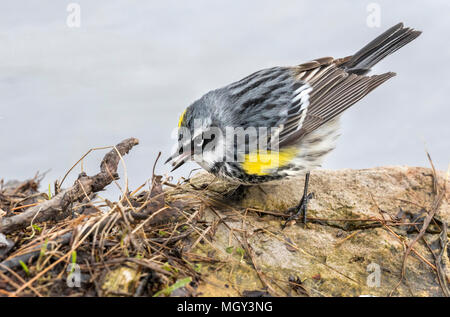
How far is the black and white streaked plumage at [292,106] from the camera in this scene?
4.80 meters

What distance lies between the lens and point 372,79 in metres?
5.75

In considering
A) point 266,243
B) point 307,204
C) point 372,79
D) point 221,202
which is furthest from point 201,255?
point 372,79

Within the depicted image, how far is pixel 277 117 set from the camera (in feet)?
16.8

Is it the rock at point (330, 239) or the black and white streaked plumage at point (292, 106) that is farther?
the black and white streaked plumage at point (292, 106)

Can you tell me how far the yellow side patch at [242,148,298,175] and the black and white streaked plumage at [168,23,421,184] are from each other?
11mm

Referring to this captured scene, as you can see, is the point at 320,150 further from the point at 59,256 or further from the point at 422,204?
the point at 59,256

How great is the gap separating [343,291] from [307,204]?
53.3 inches

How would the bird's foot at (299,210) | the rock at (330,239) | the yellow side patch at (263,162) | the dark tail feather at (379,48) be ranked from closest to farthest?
the rock at (330,239) → the yellow side patch at (263,162) → the bird's foot at (299,210) → the dark tail feather at (379,48)

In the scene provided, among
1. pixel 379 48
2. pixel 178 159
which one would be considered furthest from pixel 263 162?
pixel 379 48

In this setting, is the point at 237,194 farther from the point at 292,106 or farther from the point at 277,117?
the point at 292,106

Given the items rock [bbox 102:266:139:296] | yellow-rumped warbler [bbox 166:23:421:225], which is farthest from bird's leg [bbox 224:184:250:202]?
rock [bbox 102:266:139:296]

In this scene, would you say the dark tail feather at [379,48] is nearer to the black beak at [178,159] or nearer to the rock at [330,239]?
the rock at [330,239]

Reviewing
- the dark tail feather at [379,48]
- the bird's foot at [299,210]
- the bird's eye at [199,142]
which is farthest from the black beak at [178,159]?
the dark tail feather at [379,48]

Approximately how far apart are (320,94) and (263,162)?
4.62 ft
